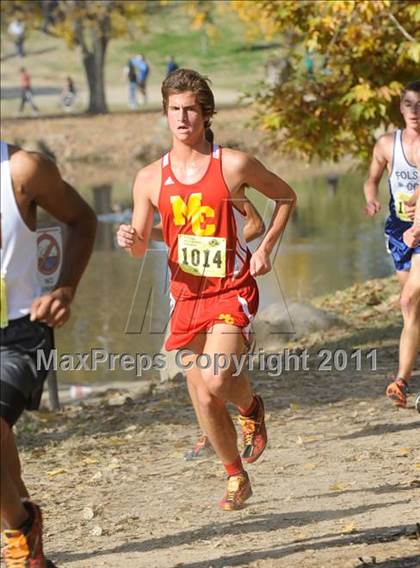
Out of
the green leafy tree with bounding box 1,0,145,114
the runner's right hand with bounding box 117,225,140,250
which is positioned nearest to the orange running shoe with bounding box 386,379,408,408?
the runner's right hand with bounding box 117,225,140,250

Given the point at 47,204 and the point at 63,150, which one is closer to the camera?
the point at 47,204

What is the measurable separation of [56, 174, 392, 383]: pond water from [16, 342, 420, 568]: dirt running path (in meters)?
2.35

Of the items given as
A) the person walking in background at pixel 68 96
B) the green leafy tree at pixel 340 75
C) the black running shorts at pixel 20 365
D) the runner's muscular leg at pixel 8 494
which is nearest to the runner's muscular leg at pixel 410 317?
the black running shorts at pixel 20 365

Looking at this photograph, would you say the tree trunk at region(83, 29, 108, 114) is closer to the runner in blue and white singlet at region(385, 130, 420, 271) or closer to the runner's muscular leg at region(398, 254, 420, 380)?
the runner in blue and white singlet at region(385, 130, 420, 271)

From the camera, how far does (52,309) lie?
188 inches

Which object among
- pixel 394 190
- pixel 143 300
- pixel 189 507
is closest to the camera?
pixel 189 507

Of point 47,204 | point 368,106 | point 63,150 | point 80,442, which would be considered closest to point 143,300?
point 368,106

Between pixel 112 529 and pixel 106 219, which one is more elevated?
pixel 112 529

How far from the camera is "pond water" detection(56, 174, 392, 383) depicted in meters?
15.8

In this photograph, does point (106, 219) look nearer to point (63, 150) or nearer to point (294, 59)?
point (63, 150)

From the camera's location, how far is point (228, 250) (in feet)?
20.0

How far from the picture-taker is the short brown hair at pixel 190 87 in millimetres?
6160

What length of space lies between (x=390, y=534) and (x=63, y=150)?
3512cm

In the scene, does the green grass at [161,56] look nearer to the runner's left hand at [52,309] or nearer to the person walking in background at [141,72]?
the person walking in background at [141,72]
